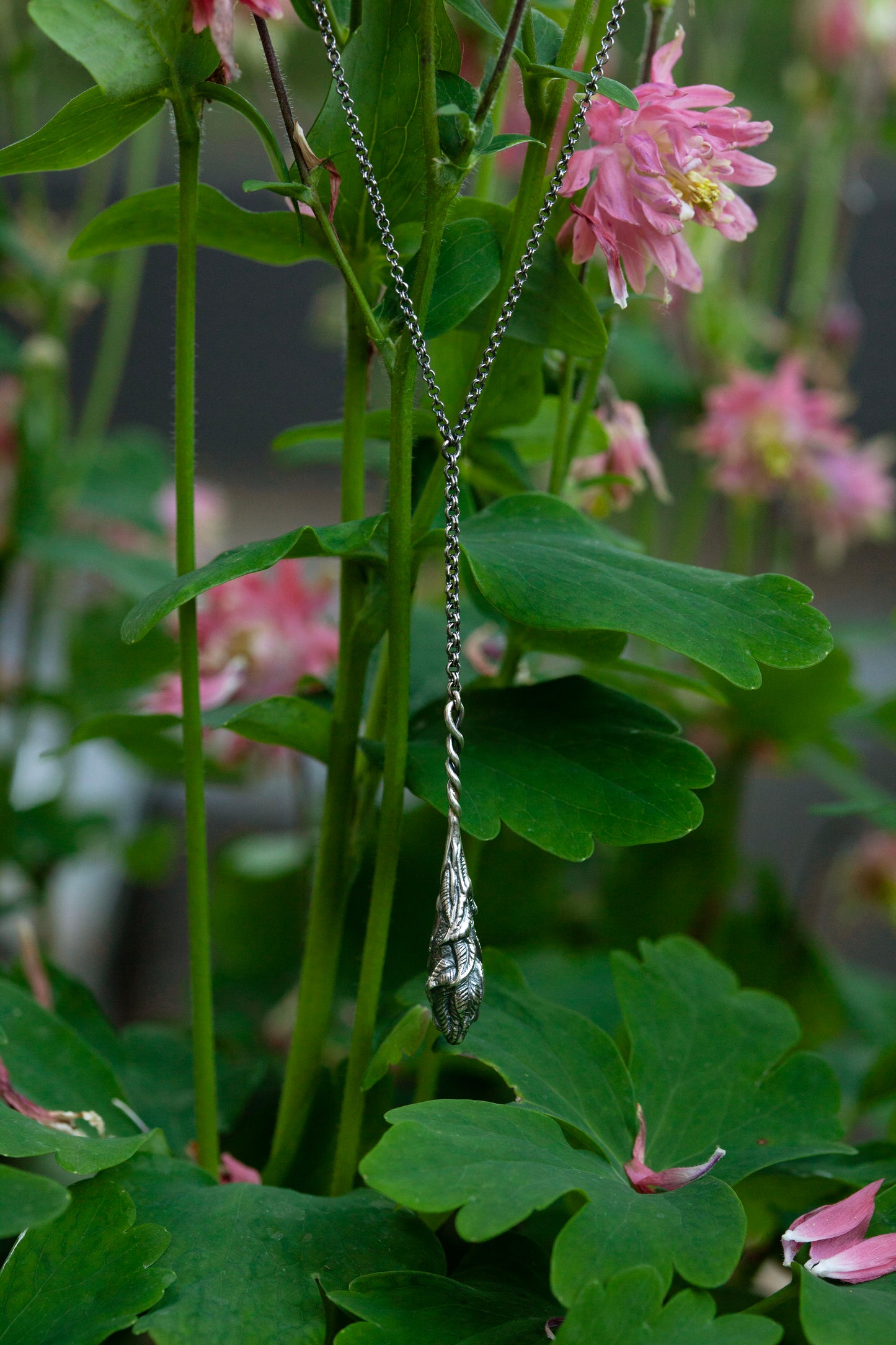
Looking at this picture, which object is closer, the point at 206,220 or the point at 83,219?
the point at 206,220

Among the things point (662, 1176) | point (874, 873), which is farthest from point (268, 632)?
point (874, 873)

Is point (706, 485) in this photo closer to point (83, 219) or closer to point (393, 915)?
point (393, 915)

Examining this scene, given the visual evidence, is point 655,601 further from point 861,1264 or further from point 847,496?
point 847,496

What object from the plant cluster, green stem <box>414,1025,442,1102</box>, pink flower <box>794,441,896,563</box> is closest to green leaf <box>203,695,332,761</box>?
the plant cluster

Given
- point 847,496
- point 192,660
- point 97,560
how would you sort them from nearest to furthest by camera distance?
1. point 192,660
2. point 97,560
3. point 847,496

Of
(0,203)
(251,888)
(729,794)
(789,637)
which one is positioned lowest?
(251,888)

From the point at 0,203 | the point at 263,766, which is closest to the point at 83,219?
the point at 0,203

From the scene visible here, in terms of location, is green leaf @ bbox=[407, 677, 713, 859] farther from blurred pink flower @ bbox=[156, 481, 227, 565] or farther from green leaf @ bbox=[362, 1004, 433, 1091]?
blurred pink flower @ bbox=[156, 481, 227, 565]
